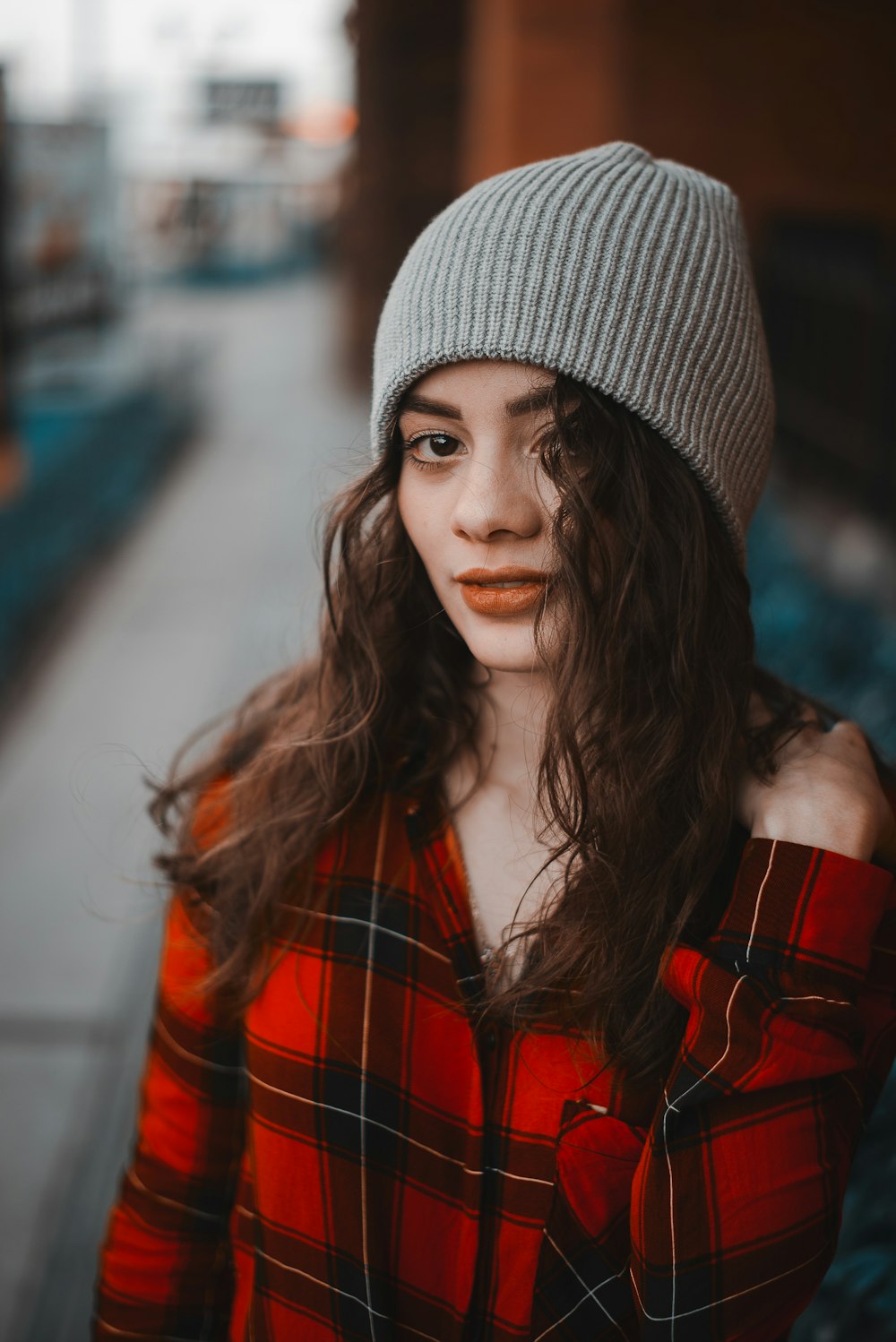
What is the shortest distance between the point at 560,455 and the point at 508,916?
484 millimetres

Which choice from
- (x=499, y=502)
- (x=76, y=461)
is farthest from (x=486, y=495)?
(x=76, y=461)

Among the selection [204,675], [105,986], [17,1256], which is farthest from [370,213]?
[17,1256]

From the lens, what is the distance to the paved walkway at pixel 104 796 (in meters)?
2.59

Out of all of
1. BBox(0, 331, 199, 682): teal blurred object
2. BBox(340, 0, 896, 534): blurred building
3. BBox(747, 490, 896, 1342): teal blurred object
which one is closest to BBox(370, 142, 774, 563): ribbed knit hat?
BBox(747, 490, 896, 1342): teal blurred object

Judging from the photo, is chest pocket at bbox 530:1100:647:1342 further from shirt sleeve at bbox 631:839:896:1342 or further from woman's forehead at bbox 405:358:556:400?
woman's forehead at bbox 405:358:556:400

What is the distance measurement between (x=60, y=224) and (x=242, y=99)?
19.3 m

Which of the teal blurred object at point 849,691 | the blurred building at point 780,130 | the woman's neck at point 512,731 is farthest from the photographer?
the blurred building at point 780,130

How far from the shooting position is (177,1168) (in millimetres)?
1377

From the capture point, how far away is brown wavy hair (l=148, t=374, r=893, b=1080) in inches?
44.9

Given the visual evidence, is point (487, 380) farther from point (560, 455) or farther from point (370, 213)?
point (370, 213)

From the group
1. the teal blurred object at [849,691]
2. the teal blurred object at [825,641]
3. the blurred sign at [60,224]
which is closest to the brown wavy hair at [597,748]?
the teal blurred object at [849,691]

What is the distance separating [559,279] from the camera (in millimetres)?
1107

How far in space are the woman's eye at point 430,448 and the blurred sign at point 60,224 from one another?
17.5ft

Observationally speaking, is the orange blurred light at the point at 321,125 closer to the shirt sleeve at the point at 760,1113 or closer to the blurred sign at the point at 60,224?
the blurred sign at the point at 60,224
